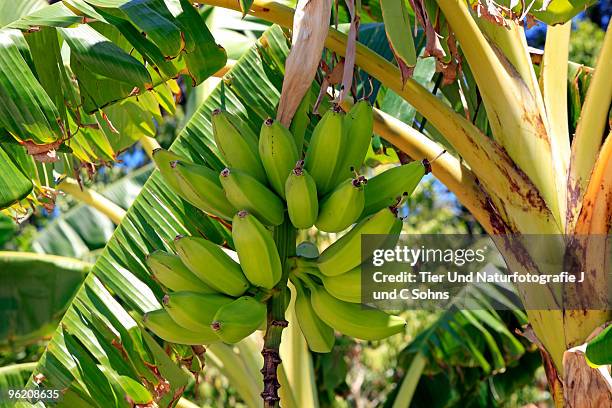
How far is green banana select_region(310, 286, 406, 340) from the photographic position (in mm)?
1103

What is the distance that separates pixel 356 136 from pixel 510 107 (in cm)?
55

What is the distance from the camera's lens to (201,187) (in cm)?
116

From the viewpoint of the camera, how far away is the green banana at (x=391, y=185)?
3.80ft

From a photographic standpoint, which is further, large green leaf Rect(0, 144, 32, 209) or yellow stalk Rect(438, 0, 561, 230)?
yellow stalk Rect(438, 0, 561, 230)

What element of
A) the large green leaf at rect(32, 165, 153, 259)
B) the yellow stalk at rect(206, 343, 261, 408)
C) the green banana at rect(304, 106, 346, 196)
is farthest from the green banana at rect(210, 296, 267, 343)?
the large green leaf at rect(32, 165, 153, 259)

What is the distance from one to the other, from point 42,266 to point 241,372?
77 cm

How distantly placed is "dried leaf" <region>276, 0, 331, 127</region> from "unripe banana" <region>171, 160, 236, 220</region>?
0.15m

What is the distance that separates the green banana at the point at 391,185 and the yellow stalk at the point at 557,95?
0.57m

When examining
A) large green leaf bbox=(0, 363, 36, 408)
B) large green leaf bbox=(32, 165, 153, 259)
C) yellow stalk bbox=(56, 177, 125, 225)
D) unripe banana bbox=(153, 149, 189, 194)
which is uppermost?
large green leaf bbox=(32, 165, 153, 259)

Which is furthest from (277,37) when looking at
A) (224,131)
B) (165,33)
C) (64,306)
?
(64,306)

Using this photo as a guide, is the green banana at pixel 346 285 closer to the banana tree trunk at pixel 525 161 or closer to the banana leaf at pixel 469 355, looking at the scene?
the banana tree trunk at pixel 525 161

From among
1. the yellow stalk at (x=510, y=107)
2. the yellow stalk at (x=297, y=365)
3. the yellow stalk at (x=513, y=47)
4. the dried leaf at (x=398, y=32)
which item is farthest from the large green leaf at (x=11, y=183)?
the yellow stalk at (x=297, y=365)

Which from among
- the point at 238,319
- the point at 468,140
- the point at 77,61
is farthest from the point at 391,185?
the point at 77,61

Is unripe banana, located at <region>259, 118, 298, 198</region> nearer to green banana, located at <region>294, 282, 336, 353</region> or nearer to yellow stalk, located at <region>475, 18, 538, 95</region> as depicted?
green banana, located at <region>294, 282, 336, 353</region>
